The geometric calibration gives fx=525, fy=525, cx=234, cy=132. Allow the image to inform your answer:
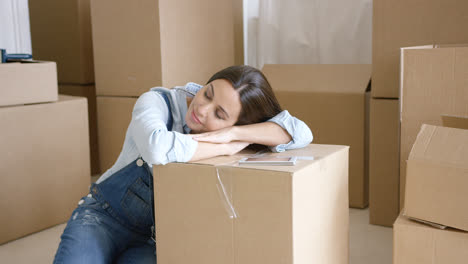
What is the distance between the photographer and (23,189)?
1927 mm

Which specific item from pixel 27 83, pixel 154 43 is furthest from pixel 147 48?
pixel 27 83

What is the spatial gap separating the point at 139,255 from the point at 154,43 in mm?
1215

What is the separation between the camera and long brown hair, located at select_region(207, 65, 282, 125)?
121cm

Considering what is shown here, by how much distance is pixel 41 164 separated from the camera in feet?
6.49

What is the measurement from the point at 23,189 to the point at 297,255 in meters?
1.32

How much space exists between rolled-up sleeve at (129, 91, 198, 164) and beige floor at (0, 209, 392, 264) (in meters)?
0.86

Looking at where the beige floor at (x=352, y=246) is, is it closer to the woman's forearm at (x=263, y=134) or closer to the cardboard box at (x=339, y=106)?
the cardboard box at (x=339, y=106)

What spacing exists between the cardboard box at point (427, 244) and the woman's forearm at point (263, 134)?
35 centimetres

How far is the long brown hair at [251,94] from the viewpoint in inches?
47.6

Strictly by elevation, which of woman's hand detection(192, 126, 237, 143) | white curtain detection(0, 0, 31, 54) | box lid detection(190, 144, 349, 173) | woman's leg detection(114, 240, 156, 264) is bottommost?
woman's leg detection(114, 240, 156, 264)

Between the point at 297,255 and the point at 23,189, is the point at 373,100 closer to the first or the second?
the point at 297,255

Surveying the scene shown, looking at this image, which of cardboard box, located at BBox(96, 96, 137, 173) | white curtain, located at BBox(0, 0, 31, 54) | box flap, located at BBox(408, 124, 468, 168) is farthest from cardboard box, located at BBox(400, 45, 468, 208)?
white curtain, located at BBox(0, 0, 31, 54)

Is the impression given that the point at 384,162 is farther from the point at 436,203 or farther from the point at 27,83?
the point at 27,83

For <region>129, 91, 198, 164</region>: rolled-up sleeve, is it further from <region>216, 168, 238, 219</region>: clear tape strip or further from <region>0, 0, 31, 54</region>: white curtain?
<region>0, 0, 31, 54</region>: white curtain
